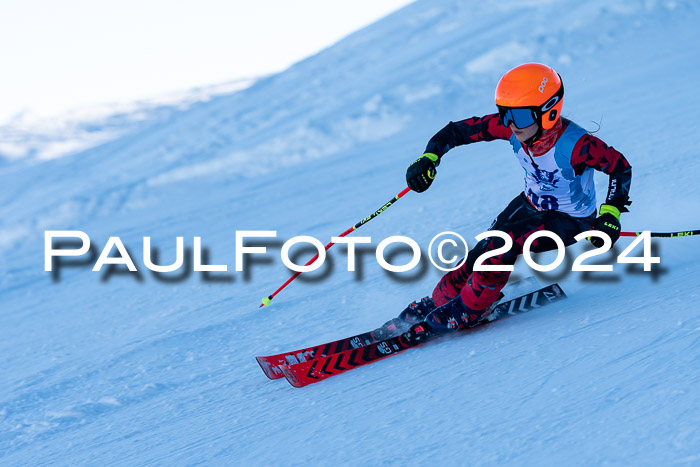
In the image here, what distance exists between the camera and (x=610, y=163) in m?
3.32

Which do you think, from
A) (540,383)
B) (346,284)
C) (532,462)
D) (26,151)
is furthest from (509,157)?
(26,151)

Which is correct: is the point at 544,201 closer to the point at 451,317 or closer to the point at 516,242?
the point at 516,242

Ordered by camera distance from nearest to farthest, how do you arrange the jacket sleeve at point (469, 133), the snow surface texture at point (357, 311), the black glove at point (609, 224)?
the snow surface texture at point (357, 311), the black glove at point (609, 224), the jacket sleeve at point (469, 133)

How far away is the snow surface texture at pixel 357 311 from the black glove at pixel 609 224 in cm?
38

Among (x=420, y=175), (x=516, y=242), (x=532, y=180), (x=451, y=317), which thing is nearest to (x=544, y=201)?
(x=532, y=180)

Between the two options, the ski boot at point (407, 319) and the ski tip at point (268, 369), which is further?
the ski boot at point (407, 319)

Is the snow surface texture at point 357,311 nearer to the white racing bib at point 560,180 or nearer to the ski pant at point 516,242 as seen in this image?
the ski pant at point 516,242

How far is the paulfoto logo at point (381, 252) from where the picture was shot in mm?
3551

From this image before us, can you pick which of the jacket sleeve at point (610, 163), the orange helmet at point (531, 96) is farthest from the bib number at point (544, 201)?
the orange helmet at point (531, 96)

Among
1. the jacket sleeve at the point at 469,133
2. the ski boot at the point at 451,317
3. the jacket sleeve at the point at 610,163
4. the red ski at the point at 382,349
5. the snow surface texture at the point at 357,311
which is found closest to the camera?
the snow surface texture at the point at 357,311

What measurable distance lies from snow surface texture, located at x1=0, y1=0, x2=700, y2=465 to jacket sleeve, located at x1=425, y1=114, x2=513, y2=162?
3.37 feet

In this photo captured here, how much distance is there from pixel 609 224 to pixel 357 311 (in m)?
1.94

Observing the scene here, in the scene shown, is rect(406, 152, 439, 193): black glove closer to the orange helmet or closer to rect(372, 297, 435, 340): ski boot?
the orange helmet

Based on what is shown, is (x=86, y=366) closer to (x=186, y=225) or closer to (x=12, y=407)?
(x=12, y=407)
